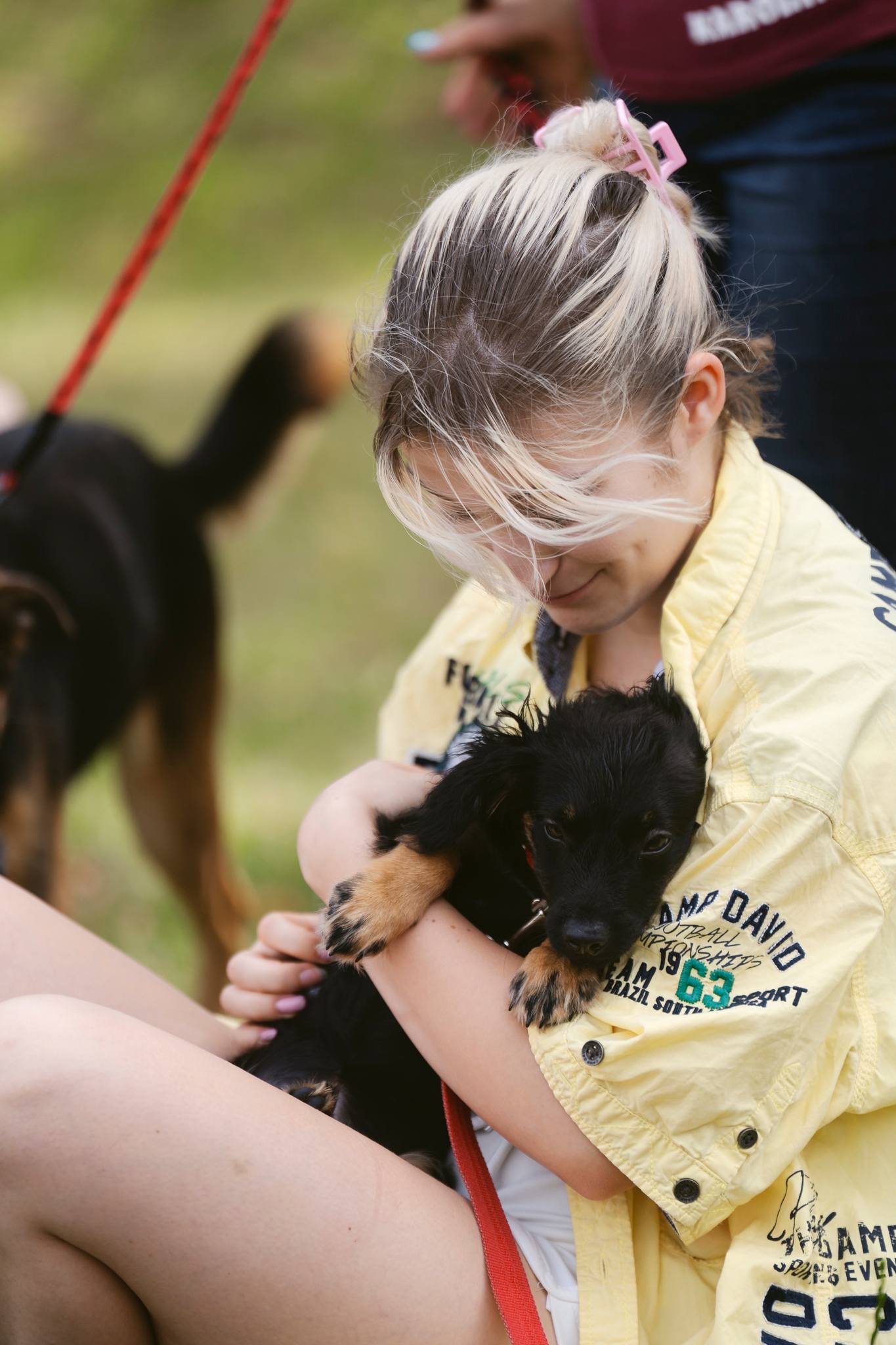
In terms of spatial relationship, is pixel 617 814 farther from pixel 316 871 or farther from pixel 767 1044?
pixel 316 871

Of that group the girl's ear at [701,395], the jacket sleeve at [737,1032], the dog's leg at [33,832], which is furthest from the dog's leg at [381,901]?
the dog's leg at [33,832]

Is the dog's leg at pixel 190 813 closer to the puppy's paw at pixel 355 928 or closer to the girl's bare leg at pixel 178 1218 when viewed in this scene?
the puppy's paw at pixel 355 928

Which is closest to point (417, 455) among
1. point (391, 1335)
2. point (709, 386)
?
point (709, 386)

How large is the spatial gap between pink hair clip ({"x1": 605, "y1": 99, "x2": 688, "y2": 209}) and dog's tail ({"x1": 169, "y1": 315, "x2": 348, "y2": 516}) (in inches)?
80.7

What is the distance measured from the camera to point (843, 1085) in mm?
1389

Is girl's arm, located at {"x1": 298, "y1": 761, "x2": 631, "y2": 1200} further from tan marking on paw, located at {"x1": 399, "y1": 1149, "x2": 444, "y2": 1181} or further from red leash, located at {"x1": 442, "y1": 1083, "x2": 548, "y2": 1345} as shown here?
tan marking on paw, located at {"x1": 399, "y1": 1149, "x2": 444, "y2": 1181}

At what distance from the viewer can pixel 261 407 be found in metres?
3.74

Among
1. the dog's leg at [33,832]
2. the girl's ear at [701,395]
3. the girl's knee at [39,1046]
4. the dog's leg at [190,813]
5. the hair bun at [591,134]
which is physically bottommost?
the dog's leg at [190,813]

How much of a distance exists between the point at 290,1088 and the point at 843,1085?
752 millimetres

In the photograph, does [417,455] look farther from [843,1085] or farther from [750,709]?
[843,1085]

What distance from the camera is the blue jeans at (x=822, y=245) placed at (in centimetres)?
211

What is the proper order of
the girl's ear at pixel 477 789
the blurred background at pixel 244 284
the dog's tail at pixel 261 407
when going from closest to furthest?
the girl's ear at pixel 477 789
the dog's tail at pixel 261 407
the blurred background at pixel 244 284

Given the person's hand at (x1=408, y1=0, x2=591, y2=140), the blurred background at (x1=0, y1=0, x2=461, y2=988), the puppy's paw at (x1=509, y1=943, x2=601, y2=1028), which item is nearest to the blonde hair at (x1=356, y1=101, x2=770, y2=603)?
the puppy's paw at (x1=509, y1=943, x2=601, y2=1028)

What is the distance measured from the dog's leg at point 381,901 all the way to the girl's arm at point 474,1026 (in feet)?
0.08
